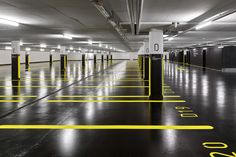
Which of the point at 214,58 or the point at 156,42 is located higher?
the point at 214,58

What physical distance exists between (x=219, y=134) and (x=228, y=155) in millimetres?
1318

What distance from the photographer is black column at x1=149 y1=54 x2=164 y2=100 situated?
35.9 ft

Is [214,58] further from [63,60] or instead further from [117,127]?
[117,127]

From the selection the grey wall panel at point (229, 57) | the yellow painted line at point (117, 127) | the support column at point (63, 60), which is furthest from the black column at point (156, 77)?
the support column at point (63, 60)

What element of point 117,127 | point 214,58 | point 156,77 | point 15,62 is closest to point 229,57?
point 214,58

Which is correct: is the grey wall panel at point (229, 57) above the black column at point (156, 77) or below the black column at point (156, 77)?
above

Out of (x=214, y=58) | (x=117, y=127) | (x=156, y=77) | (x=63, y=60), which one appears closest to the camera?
(x=117, y=127)

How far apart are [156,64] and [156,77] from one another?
23.1 inches

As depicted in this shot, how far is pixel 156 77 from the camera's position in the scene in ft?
36.3

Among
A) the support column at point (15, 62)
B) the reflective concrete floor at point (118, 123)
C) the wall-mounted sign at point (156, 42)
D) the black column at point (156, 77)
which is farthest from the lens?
the support column at point (15, 62)

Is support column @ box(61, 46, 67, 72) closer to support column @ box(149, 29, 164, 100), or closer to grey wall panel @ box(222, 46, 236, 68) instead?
grey wall panel @ box(222, 46, 236, 68)

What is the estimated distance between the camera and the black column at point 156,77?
1093 cm

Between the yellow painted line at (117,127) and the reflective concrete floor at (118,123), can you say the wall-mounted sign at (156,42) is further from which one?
the yellow painted line at (117,127)

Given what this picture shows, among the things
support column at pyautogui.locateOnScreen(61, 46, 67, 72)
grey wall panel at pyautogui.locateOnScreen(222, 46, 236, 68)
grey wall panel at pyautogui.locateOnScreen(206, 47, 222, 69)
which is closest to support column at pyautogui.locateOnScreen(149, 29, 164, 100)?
grey wall panel at pyautogui.locateOnScreen(222, 46, 236, 68)
